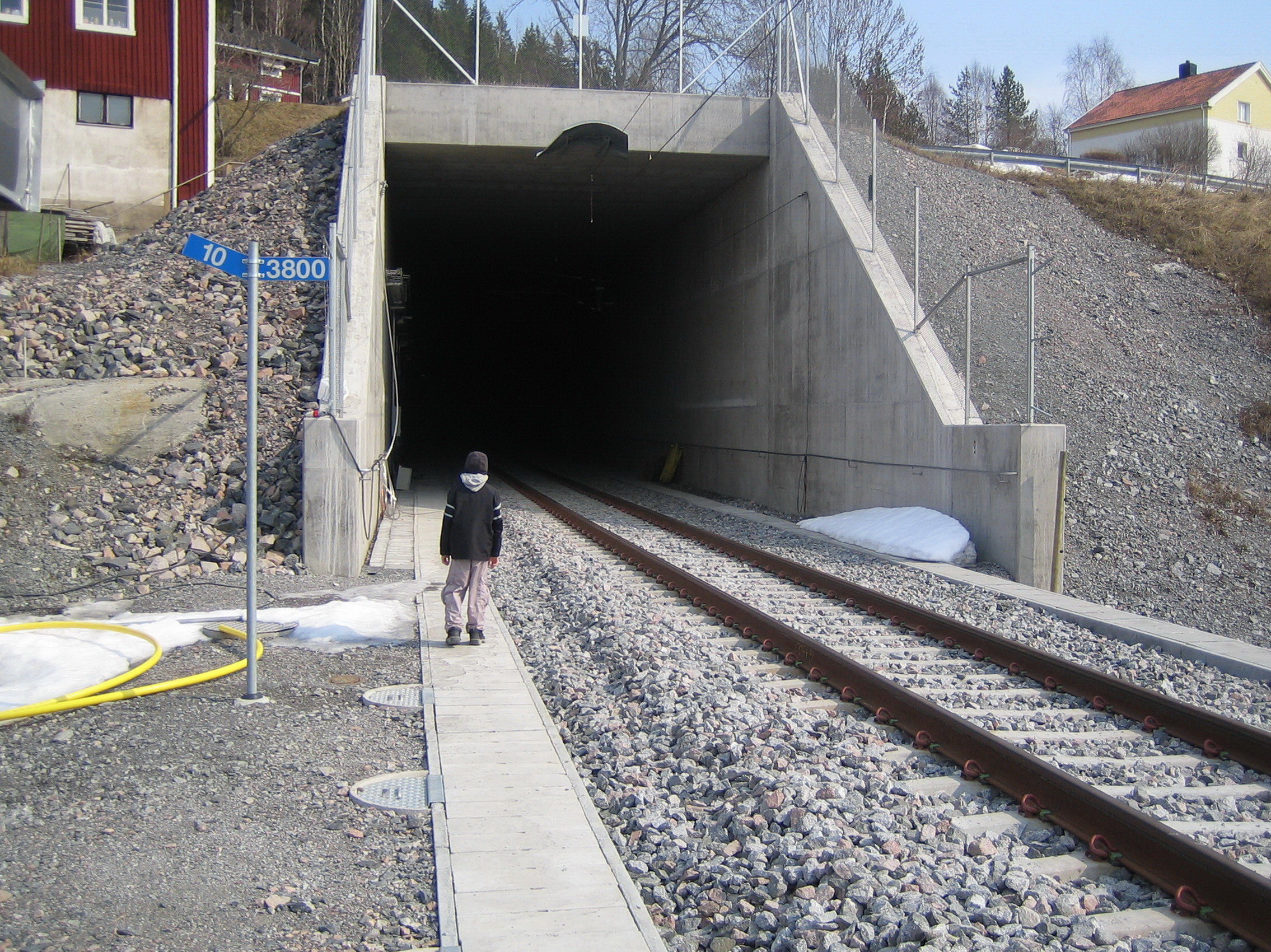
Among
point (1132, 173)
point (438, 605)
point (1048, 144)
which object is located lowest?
point (438, 605)

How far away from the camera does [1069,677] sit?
6.88 meters

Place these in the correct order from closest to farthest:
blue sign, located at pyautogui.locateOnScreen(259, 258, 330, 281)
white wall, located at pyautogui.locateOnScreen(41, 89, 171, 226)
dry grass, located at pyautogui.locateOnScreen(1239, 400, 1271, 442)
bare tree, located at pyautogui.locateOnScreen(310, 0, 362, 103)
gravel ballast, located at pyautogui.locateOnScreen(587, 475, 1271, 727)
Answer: blue sign, located at pyautogui.locateOnScreen(259, 258, 330, 281) < gravel ballast, located at pyautogui.locateOnScreen(587, 475, 1271, 727) < dry grass, located at pyautogui.locateOnScreen(1239, 400, 1271, 442) < white wall, located at pyautogui.locateOnScreen(41, 89, 171, 226) < bare tree, located at pyautogui.locateOnScreen(310, 0, 362, 103)

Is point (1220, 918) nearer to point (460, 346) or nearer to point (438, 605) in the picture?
point (438, 605)

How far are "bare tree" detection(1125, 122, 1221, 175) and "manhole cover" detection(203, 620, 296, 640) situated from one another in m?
31.2

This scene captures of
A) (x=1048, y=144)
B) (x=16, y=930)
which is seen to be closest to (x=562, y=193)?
(x=16, y=930)

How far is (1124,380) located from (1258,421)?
6.99 ft

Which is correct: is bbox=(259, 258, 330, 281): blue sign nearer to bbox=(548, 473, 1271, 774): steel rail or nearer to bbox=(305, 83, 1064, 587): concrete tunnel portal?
bbox=(305, 83, 1064, 587): concrete tunnel portal

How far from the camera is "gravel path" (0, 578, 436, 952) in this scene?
3584mm

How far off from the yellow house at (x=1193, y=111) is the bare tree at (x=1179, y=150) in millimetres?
9142

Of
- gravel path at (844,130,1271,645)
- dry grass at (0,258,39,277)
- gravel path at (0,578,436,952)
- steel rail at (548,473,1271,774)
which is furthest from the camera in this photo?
dry grass at (0,258,39,277)

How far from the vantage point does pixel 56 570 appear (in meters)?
9.55

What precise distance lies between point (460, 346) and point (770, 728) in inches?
1939

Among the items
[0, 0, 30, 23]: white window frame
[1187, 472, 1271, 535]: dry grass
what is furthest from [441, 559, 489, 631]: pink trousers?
[0, 0, 30, 23]: white window frame

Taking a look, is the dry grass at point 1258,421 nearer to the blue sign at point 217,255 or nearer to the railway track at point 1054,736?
the railway track at point 1054,736
